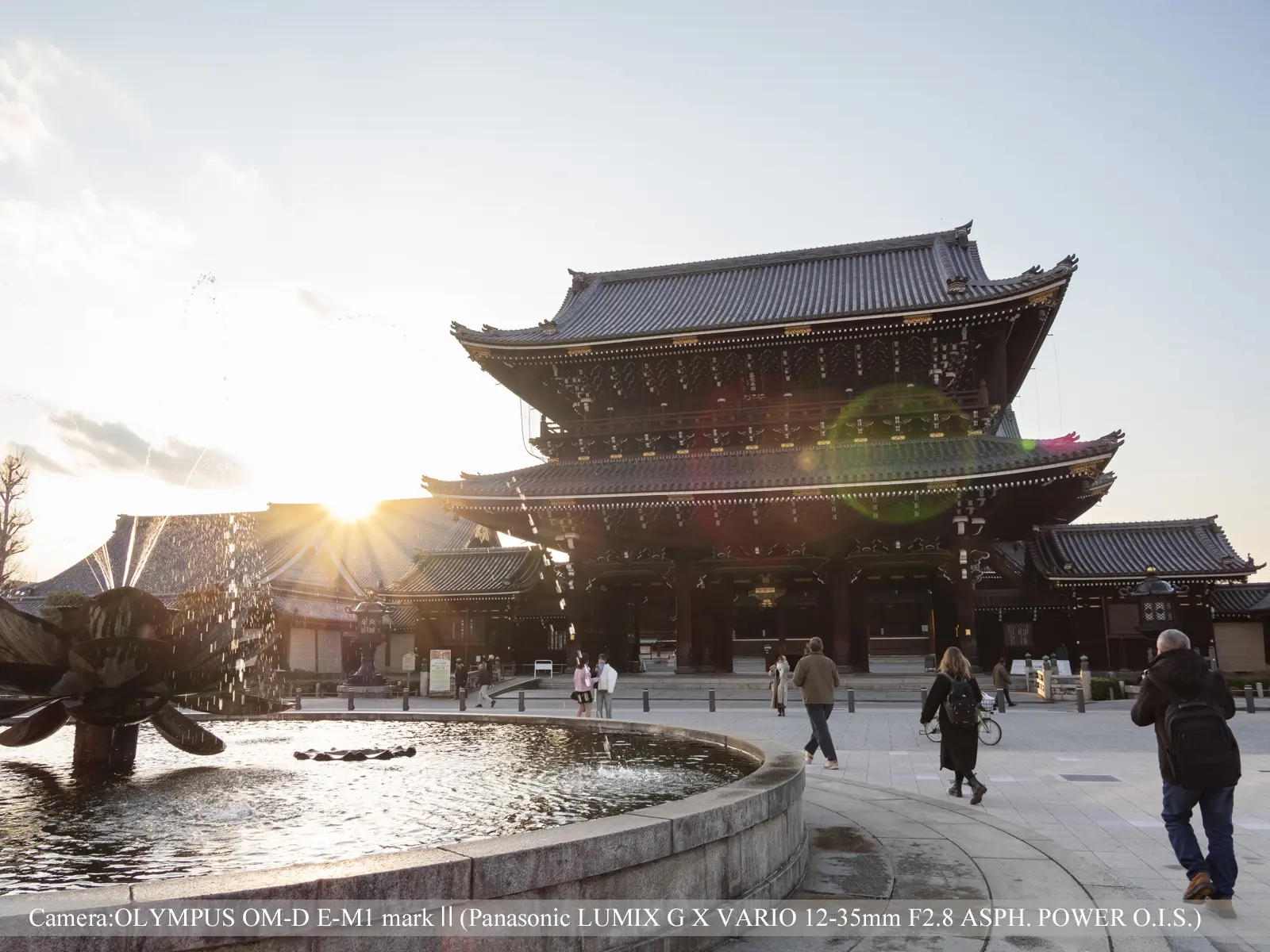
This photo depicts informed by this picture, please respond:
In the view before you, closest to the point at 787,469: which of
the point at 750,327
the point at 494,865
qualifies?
the point at 750,327

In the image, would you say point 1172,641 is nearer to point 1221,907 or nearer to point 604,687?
point 1221,907

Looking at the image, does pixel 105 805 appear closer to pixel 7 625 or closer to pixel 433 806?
pixel 7 625

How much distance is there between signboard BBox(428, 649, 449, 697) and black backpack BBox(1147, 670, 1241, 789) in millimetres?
24628

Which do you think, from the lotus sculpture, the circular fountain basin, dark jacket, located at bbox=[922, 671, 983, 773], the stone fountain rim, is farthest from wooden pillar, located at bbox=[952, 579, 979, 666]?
the lotus sculpture

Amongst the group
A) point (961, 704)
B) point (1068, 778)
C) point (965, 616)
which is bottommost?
point (1068, 778)

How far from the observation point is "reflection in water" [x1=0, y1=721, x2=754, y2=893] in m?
5.56

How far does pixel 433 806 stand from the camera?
721cm

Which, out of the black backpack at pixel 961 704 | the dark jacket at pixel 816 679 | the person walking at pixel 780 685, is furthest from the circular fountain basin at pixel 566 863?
the person walking at pixel 780 685

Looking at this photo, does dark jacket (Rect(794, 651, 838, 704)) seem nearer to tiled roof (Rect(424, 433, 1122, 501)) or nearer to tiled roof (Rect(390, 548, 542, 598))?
tiled roof (Rect(424, 433, 1122, 501))

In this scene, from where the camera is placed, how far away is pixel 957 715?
9.55m

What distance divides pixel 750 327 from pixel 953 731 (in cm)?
1803

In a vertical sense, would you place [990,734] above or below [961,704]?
below

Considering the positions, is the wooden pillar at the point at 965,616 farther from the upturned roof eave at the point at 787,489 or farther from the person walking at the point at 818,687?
the person walking at the point at 818,687

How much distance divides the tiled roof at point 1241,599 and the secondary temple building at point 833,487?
0.06 metres
